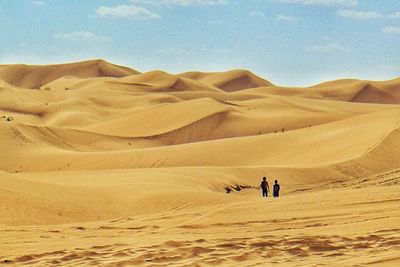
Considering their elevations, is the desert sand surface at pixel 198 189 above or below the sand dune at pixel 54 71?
below

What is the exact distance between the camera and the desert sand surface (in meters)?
9.71

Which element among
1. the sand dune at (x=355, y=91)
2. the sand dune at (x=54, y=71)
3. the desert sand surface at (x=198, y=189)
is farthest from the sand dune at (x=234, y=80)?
the desert sand surface at (x=198, y=189)

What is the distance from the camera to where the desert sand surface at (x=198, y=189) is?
31.9 feet

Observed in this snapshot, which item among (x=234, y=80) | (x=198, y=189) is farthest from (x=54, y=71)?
(x=198, y=189)

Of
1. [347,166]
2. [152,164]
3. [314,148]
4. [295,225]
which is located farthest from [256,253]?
[314,148]

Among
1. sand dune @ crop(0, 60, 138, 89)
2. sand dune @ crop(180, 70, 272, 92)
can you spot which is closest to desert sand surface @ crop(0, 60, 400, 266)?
sand dune @ crop(180, 70, 272, 92)

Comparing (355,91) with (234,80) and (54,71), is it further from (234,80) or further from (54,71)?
(54,71)

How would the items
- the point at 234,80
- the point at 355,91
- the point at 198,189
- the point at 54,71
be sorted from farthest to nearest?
1. the point at 54,71
2. the point at 234,80
3. the point at 355,91
4. the point at 198,189

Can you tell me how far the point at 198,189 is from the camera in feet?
61.7

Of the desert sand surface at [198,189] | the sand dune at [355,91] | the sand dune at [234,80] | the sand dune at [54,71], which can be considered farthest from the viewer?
the sand dune at [234,80]

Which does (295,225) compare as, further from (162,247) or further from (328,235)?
(162,247)

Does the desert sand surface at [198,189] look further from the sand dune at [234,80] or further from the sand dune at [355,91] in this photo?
the sand dune at [234,80]

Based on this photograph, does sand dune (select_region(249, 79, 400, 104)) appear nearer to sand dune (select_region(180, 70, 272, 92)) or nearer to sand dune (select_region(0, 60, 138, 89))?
sand dune (select_region(180, 70, 272, 92))

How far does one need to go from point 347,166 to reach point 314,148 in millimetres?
4474
